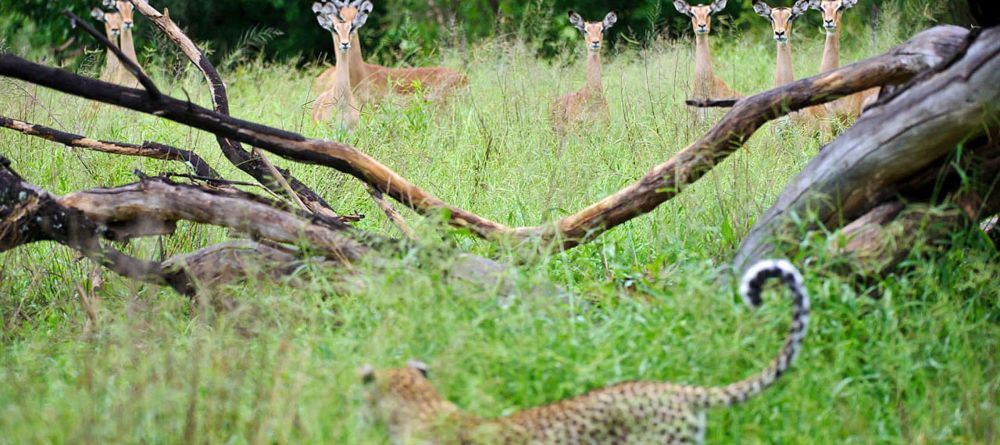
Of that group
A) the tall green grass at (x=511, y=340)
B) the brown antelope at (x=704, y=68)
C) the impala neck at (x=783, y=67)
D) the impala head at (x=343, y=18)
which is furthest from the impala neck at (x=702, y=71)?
the tall green grass at (x=511, y=340)

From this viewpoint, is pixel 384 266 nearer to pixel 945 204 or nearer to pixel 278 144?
pixel 278 144

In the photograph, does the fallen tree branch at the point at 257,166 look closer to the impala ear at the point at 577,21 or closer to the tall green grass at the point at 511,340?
the tall green grass at the point at 511,340

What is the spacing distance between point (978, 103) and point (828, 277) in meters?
0.70

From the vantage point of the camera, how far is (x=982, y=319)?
3670mm

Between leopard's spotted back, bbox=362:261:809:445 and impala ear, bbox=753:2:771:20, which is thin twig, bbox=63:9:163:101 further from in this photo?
impala ear, bbox=753:2:771:20

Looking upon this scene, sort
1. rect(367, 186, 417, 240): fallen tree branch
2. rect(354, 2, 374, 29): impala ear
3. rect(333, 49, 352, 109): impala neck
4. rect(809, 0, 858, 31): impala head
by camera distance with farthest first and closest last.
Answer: rect(354, 2, 374, 29): impala ear, rect(809, 0, 858, 31): impala head, rect(333, 49, 352, 109): impala neck, rect(367, 186, 417, 240): fallen tree branch

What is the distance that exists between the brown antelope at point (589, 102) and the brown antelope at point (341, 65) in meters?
1.31

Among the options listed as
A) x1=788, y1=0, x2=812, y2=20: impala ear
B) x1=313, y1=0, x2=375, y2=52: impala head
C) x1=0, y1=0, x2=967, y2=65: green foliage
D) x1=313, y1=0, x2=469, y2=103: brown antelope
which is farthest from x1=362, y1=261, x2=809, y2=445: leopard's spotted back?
x1=0, y1=0, x2=967, y2=65: green foliage

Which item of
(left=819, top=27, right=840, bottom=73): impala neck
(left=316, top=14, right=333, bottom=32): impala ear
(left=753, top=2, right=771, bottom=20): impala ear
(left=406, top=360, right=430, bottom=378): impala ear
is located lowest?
(left=406, top=360, right=430, bottom=378): impala ear

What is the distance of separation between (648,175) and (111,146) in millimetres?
2212

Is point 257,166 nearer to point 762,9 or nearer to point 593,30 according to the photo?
point 593,30

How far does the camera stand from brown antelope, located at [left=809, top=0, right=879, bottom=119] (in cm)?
767

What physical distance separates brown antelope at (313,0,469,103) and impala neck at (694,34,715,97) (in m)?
1.74

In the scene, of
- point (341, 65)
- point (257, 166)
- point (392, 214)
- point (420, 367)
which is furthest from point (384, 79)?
point (420, 367)
